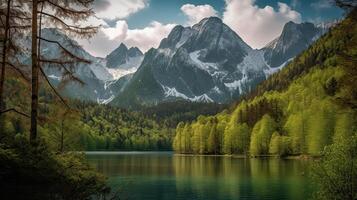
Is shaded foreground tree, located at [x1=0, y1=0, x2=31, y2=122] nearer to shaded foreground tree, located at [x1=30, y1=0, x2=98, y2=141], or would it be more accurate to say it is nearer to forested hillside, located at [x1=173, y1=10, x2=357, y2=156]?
shaded foreground tree, located at [x1=30, y1=0, x2=98, y2=141]

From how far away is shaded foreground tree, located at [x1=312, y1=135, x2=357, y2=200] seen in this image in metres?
31.8

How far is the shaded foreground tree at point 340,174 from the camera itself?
3183 centimetres

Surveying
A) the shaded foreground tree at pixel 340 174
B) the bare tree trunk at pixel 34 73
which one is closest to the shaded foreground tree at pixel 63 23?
the bare tree trunk at pixel 34 73

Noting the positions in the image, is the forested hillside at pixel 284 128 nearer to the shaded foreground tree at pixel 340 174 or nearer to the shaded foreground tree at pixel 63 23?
the shaded foreground tree at pixel 340 174

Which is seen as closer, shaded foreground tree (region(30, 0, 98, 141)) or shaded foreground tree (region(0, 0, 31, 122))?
shaded foreground tree (region(0, 0, 31, 122))

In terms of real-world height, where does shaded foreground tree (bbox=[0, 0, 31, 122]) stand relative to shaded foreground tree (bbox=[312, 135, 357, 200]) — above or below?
above

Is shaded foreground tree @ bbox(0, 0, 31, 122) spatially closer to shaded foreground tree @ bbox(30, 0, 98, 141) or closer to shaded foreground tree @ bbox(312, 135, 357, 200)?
shaded foreground tree @ bbox(30, 0, 98, 141)

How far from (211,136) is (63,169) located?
164 metres

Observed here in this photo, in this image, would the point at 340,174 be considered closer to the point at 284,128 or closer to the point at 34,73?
the point at 34,73

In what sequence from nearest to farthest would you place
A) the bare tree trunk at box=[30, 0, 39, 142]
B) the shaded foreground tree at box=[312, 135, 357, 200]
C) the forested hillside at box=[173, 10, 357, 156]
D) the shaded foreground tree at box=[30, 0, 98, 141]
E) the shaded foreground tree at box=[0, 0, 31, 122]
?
the bare tree trunk at box=[30, 0, 39, 142] → the shaded foreground tree at box=[0, 0, 31, 122] → the shaded foreground tree at box=[30, 0, 98, 141] → the shaded foreground tree at box=[312, 135, 357, 200] → the forested hillside at box=[173, 10, 357, 156]

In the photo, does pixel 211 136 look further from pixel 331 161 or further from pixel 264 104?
pixel 331 161

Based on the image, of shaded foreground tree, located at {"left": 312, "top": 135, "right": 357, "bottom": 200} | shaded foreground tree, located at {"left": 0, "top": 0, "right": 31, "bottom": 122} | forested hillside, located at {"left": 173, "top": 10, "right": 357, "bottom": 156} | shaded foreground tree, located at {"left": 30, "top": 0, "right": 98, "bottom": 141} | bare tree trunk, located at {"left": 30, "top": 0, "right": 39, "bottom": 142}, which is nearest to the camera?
bare tree trunk, located at {"left": 30, "top": 0, "right": 39, "bottom": 142}

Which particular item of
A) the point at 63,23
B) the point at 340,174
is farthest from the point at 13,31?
the point at 340,174

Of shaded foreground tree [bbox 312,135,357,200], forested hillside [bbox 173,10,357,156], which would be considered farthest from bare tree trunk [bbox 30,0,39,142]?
forested hillside [bbox 173,10,357,156]
